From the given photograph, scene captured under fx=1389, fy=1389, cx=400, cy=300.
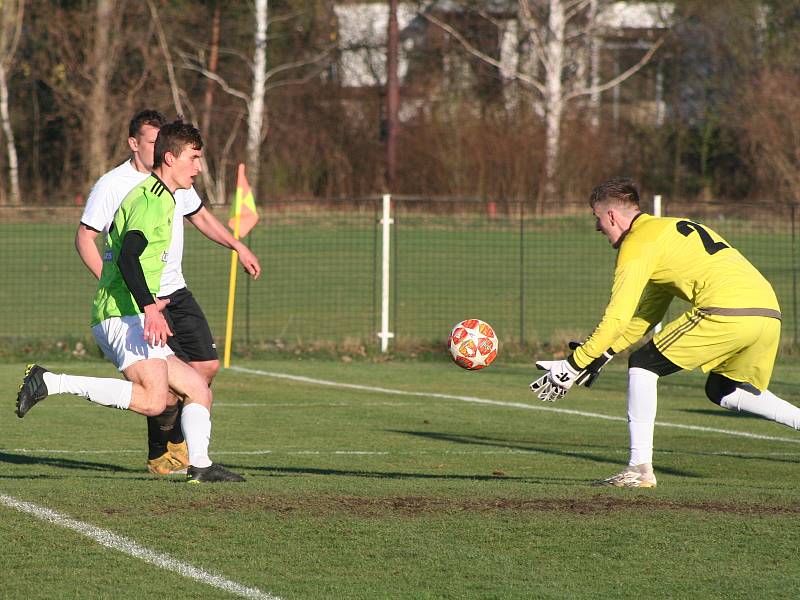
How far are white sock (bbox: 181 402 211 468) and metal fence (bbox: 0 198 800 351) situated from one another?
10.3 metres

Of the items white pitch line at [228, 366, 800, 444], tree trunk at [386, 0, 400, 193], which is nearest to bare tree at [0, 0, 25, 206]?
tree trunk at [386, 0, 400, 193]

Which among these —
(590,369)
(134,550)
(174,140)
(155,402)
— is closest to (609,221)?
(590,369)

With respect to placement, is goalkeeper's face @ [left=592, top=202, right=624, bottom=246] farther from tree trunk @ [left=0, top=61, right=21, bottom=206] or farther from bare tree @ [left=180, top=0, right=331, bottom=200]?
tree trunk @ [left=0, top=61, right=21, bottom=206]

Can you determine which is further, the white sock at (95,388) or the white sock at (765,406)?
the white sock at (765,406)

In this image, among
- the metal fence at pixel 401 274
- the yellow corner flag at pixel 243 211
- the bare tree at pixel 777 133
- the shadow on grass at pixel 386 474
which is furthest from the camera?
the bare tree at pixel 777 133

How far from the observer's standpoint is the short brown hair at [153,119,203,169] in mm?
8219

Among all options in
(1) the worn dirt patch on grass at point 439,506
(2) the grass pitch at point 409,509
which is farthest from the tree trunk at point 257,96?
(1) the worn dirt patch on grass at point 439,506

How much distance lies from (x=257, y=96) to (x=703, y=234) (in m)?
35.6

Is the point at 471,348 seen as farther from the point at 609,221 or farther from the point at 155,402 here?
the point at 155,402

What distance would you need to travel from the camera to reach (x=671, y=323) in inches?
324

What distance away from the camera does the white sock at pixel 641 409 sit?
837 cm

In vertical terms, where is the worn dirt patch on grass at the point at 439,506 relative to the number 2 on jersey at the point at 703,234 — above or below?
below

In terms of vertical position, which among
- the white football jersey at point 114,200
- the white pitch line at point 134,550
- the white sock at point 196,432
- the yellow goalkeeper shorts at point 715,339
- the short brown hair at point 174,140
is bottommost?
the white pitch line at point 134,550

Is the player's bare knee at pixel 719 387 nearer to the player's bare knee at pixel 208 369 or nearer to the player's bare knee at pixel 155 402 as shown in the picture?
the player's bare knee at pixel 208 369
